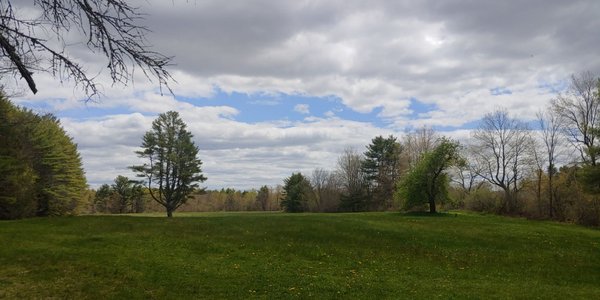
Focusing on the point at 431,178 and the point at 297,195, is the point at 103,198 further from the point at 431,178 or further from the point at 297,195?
the point at 431,178

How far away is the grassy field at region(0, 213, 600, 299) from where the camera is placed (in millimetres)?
13414

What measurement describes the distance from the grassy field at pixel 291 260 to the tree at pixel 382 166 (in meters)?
43.7

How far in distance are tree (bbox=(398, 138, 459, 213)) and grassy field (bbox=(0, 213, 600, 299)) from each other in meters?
9.30

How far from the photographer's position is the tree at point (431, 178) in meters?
37.4

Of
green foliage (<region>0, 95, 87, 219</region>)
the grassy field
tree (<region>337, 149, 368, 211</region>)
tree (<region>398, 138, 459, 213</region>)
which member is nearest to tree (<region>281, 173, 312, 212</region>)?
tree (<region>337, 149, 368, 211</region>)

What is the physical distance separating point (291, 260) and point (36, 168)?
122 feet

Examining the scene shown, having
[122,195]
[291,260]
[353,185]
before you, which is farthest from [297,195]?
[291,260]

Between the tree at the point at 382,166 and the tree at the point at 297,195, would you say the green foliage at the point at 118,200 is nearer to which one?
the tree at the point at 297,195

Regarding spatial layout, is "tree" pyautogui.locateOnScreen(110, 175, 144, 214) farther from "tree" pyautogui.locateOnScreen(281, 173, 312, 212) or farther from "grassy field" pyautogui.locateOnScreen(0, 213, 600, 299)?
"grassy field" pyautogui.locateOnScreen(0, 213, 600, 299)

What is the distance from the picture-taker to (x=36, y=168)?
142 ft

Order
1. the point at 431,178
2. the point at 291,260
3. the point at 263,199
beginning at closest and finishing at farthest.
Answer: the point at 291,260 → the point at 431,178 → the point at 263,199

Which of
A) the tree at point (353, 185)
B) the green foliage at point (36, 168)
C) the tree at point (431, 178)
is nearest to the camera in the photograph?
the green foliage at point (36, 168)

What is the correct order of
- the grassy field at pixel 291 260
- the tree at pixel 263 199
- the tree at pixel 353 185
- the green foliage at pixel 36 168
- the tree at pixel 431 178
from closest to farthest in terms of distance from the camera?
the grassy field at pixel 291 260, the green foliage at pixel 36 168, the tree at pixel 431 178, the tree at pixel 353 185, the tree at pixel 263 199

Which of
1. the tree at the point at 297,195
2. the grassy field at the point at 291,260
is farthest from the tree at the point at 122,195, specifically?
the grassy field at the point at 291,260
